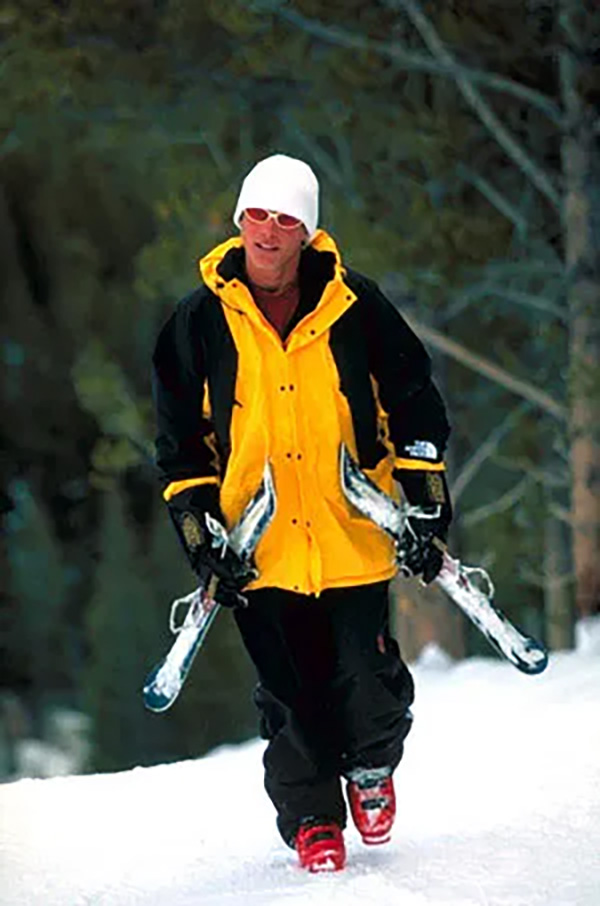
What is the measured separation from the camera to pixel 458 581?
480cm

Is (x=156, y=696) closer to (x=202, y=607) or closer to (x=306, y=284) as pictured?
(x=202, y=607)

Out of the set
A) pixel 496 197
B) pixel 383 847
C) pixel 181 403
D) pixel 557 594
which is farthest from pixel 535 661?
pixel 557 594

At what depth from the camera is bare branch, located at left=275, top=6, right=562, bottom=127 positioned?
10469 millimetres

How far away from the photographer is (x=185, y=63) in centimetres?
1145

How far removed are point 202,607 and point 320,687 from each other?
1.05 feet

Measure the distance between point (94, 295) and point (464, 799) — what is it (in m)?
27.3

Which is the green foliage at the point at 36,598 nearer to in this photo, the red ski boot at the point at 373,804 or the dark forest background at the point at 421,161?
the dark forest background at the point at 421,161

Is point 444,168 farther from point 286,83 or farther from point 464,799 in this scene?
point 464,799

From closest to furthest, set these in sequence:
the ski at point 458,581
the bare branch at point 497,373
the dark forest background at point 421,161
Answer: the ski at point 458,581 < the dark forest background at point 421,161 < the bare branch at point 497,373

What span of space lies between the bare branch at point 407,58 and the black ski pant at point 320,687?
6.22 metres

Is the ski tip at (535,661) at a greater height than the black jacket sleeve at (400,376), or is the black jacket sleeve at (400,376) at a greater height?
the black jacket sleeve at (400,376)

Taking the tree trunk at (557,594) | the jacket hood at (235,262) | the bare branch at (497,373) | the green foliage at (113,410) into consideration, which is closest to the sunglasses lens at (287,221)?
the jacket hood at (235,262)

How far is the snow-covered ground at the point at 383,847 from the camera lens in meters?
4.27

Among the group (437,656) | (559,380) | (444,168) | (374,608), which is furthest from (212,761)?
(559,380)
